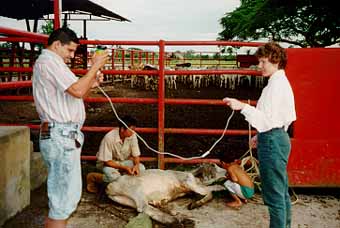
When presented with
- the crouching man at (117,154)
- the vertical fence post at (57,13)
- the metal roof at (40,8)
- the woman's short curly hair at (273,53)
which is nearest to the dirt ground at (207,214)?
the crouching man at (117,154)

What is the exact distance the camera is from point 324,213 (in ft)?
12.0

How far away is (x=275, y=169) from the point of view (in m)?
A: 2.70

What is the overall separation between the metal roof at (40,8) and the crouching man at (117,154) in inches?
417

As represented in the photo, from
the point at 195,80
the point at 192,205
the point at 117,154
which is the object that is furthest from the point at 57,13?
the point at 195,80

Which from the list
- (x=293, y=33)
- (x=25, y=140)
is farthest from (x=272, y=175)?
(x=293, y=33)

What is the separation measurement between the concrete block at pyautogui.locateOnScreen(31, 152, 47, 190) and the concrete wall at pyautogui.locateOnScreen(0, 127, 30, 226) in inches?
15.7

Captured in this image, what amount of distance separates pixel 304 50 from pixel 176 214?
2009 millimetres

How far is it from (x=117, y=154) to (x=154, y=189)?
63 centimetres

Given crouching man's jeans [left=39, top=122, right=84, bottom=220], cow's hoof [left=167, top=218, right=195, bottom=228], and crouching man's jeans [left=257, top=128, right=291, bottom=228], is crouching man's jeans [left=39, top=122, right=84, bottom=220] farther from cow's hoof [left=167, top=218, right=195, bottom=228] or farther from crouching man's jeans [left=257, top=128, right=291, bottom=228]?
crouching man's jeans [left=257, top=128, right=291, bottom=228]

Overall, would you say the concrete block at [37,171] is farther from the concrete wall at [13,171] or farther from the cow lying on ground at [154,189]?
the cow lying on ground at [154,189]

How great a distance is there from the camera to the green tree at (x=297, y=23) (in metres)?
17.2

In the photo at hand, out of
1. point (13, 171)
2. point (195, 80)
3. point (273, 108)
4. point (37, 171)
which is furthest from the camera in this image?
point (195, 80)

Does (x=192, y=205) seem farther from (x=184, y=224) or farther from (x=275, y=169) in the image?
(x=275, y=169)

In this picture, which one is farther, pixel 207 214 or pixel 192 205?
pixel 192 205
